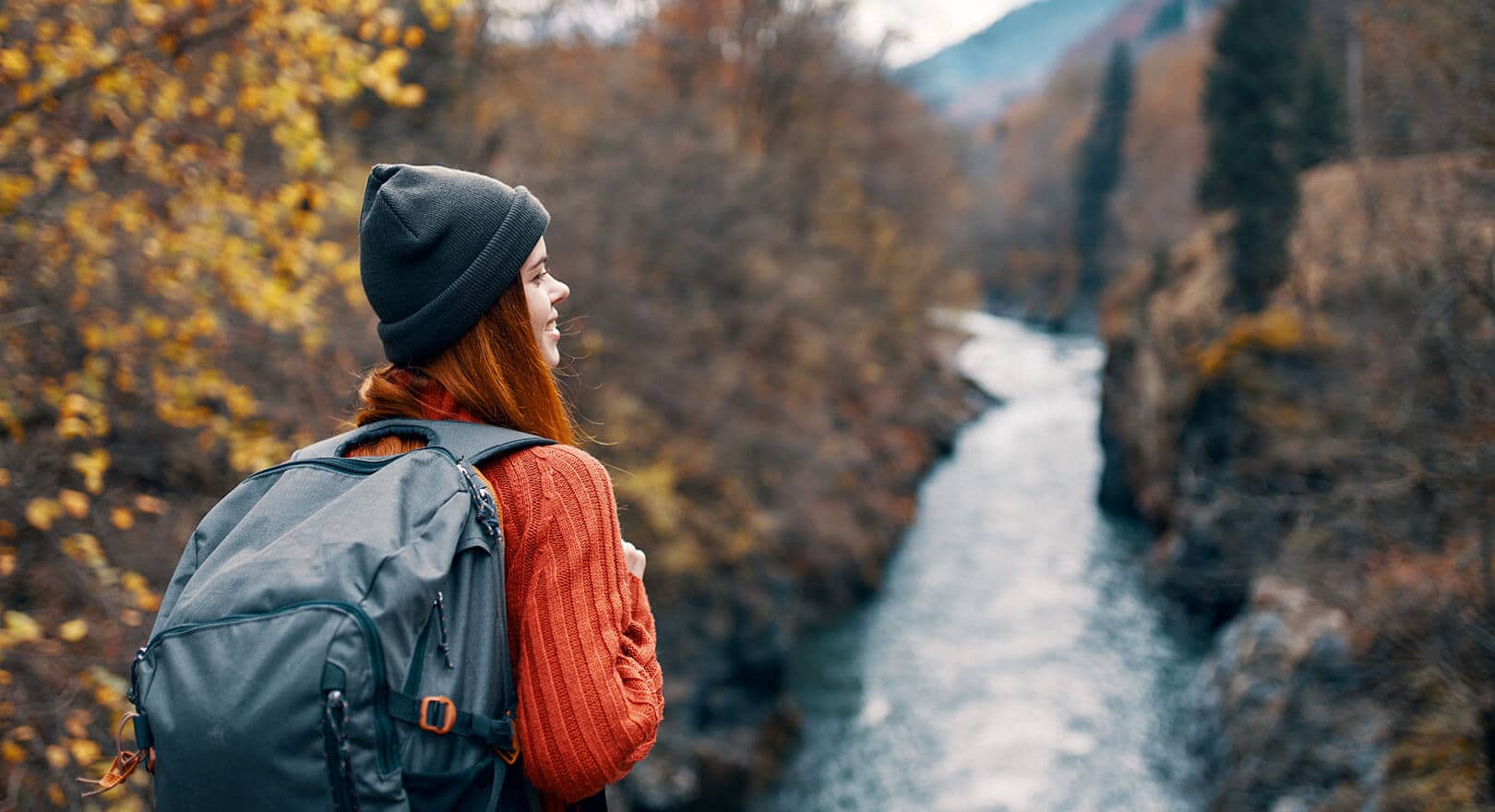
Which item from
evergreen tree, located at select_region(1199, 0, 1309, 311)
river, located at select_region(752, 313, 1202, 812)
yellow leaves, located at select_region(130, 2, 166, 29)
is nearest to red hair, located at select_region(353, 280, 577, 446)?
yellow leaves, located at select_region(130, 2, 166, 29)

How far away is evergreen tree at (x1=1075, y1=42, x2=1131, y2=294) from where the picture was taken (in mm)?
51281

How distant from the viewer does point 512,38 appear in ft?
46.3

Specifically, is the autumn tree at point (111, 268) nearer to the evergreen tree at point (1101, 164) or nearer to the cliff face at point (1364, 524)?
the cliff face at point (1364, 524)

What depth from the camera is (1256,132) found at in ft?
65.7

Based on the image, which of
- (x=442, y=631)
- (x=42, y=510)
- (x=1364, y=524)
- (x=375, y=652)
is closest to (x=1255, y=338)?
(x=1364, y=524)

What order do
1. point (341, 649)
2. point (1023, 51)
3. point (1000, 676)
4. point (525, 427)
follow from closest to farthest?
1. point (341, 649)
2. point (525, 427)
3. point (1000, 676)
4. point (1023, 51)

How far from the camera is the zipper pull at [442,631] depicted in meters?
1.34

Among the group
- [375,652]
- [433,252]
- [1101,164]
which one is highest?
[433,252]

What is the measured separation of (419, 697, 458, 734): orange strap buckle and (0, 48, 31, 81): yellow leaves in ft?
10.0

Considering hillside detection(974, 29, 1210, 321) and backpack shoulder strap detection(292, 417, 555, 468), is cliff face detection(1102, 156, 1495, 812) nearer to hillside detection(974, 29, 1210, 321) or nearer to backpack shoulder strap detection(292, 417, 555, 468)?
backpack shoulder strap detection(292, 417, 555, 468)

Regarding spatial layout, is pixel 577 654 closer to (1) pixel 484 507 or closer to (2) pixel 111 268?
(1) pixel 484 507

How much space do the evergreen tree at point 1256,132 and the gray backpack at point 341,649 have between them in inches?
753

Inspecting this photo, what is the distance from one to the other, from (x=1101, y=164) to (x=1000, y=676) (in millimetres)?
44563

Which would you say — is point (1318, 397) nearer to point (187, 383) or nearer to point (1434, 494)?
point (1434, 494)
